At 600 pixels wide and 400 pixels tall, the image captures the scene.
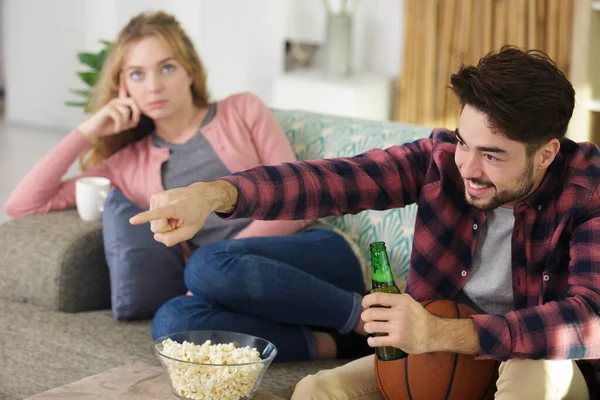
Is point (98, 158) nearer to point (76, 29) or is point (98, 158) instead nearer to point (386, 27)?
point (386, 27)

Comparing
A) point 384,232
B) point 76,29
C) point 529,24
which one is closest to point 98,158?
point 384,232

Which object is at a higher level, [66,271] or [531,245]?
[531,245]

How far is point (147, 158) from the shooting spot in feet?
9.12

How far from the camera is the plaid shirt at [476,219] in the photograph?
1.69 m

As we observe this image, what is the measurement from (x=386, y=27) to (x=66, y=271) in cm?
302

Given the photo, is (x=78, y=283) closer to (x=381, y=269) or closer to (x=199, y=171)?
(x=199, y=171)

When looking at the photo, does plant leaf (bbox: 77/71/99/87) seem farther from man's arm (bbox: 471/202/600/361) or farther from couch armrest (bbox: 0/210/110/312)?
man's arm (bbox: 471/202/600/361)

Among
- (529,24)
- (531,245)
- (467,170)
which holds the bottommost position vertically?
A: (531,245)

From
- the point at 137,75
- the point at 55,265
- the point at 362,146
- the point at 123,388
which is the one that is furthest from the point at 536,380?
the point at 137,75

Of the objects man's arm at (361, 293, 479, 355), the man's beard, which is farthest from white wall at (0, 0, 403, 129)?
man's arm at (361, 293, 479, 355)

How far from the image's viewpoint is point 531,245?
190 centimetres

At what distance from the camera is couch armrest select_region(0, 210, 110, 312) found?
2.60 meters

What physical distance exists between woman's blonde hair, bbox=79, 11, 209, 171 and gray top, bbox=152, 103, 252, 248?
0.37ft

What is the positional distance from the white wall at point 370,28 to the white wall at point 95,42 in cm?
10
